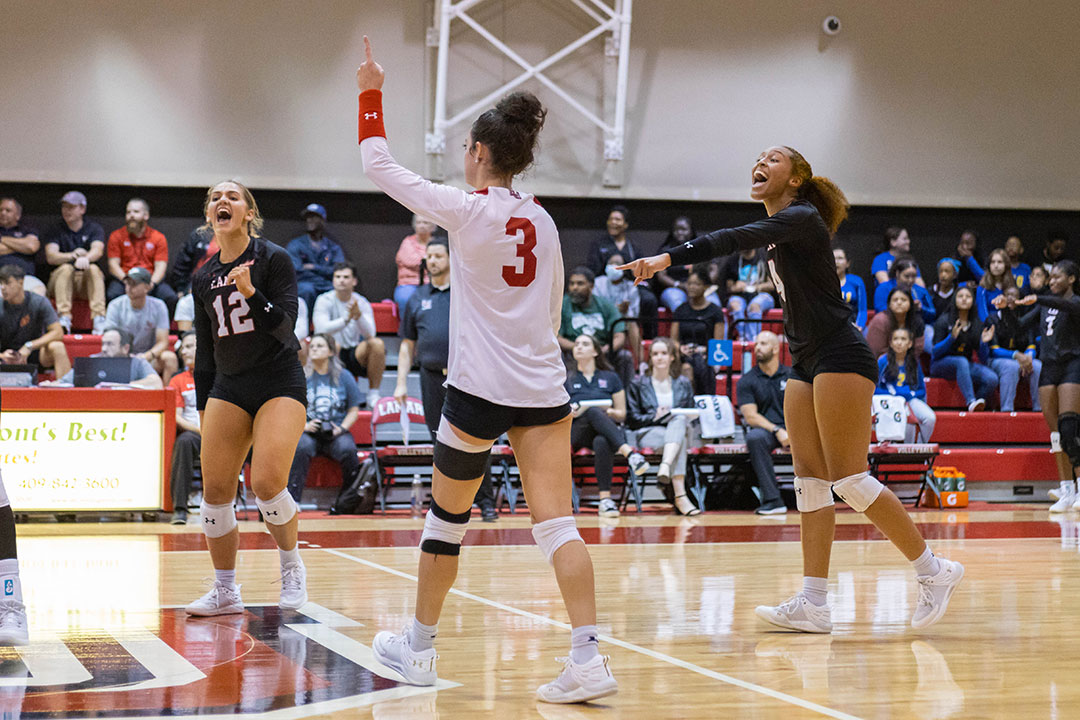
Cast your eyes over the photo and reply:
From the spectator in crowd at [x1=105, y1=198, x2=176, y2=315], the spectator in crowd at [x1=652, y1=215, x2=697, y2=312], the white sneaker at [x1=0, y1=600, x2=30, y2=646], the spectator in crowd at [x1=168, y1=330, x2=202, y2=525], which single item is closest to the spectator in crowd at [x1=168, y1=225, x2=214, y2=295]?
the spectator in crowd at [x1=105, y1=198, x2=176, y2=315]

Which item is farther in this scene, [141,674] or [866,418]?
[866,418]

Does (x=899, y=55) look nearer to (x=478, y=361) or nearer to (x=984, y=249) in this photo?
(x=984, y=249)

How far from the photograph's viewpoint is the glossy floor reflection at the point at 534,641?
289cm

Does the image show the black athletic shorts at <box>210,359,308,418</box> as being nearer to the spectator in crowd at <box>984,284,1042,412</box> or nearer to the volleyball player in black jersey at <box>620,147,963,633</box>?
the volleyball player in black jersey at <box>620,147,963,633</box>

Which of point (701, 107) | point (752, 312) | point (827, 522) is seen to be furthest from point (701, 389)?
point (827, 522)

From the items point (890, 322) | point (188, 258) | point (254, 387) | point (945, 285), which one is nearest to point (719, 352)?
point (890, 322)

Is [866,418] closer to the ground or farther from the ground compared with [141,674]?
farther from the ground

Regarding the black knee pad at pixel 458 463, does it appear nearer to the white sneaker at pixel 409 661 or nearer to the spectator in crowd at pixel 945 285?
the white sneaker at pixel 409 661

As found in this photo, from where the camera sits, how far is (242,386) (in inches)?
169

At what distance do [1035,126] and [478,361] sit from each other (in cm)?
1462

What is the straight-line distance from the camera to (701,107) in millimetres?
14664

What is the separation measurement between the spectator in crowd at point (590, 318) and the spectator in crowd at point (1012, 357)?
14.3 ft

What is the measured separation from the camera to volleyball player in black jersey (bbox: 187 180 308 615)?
4.26 meters

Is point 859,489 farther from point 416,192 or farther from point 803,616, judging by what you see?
point 416,192
